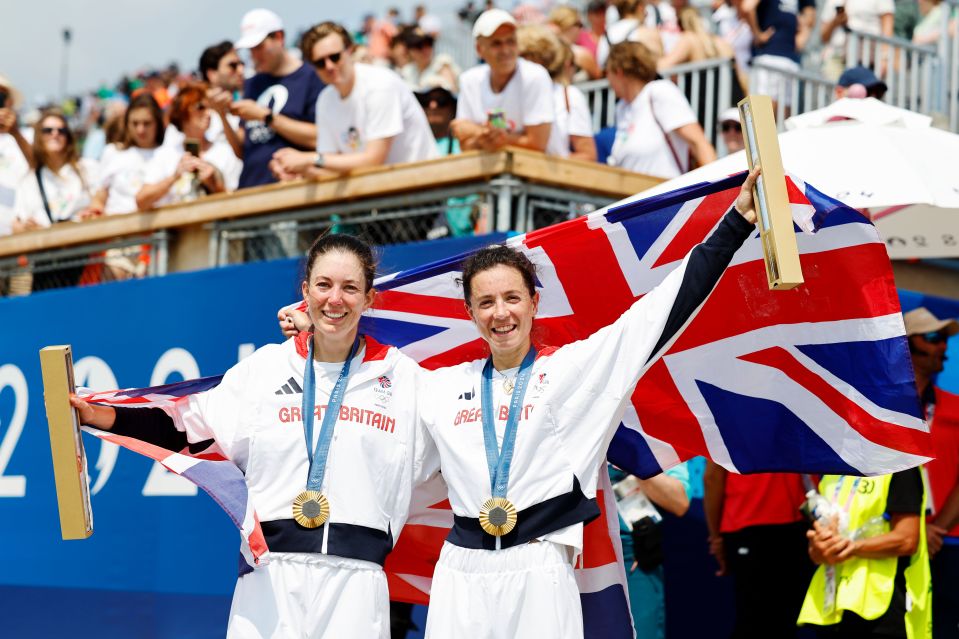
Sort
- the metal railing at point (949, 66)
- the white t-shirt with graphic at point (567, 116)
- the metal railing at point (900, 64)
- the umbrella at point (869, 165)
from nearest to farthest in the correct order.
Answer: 1. the umbrella at point (869, 165)
2. the white t-shirt with graphic at point (567, 116)
3. the metal railing at point (900, 64)
4. the metal railing at point (949, 66)

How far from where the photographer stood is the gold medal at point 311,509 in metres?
4.19

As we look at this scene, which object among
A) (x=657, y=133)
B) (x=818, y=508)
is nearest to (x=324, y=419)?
(x=818, y=508)

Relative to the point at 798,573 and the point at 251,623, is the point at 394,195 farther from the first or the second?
the point at 251,623

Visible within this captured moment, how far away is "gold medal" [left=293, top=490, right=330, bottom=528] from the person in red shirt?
8.56 feet

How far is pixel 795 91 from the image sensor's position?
9.20 metres

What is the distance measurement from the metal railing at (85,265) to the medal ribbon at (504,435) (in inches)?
177

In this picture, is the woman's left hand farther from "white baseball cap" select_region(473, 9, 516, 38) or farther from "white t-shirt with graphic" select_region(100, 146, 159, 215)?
"white t-shirt with graphic" select_region(100, 146, 159, 215)

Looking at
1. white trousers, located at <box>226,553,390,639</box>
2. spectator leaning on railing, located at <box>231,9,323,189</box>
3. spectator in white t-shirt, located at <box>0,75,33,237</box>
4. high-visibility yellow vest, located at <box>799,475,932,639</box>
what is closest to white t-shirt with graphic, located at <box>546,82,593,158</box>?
spectator leaning on railing, located at <box>231,9,323,189</box>

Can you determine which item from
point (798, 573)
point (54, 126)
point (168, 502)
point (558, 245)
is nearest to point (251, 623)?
point (558, 245)

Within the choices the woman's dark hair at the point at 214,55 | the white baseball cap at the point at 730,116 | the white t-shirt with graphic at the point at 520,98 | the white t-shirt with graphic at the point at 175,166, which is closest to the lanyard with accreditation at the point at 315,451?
the white t-shirt with graphic at the point at 520,98

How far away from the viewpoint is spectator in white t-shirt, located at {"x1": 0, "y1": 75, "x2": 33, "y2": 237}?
995 cm

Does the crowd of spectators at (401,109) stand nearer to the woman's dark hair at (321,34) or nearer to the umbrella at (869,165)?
the woman's dark hair at (321,34)

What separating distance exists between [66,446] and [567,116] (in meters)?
4.11

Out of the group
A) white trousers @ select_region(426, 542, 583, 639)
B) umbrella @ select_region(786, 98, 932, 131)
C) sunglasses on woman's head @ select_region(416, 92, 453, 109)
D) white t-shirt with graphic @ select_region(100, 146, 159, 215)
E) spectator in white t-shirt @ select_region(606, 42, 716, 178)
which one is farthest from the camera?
white t-shirt with graphic @ select_region(100, 146, 159, 215)
